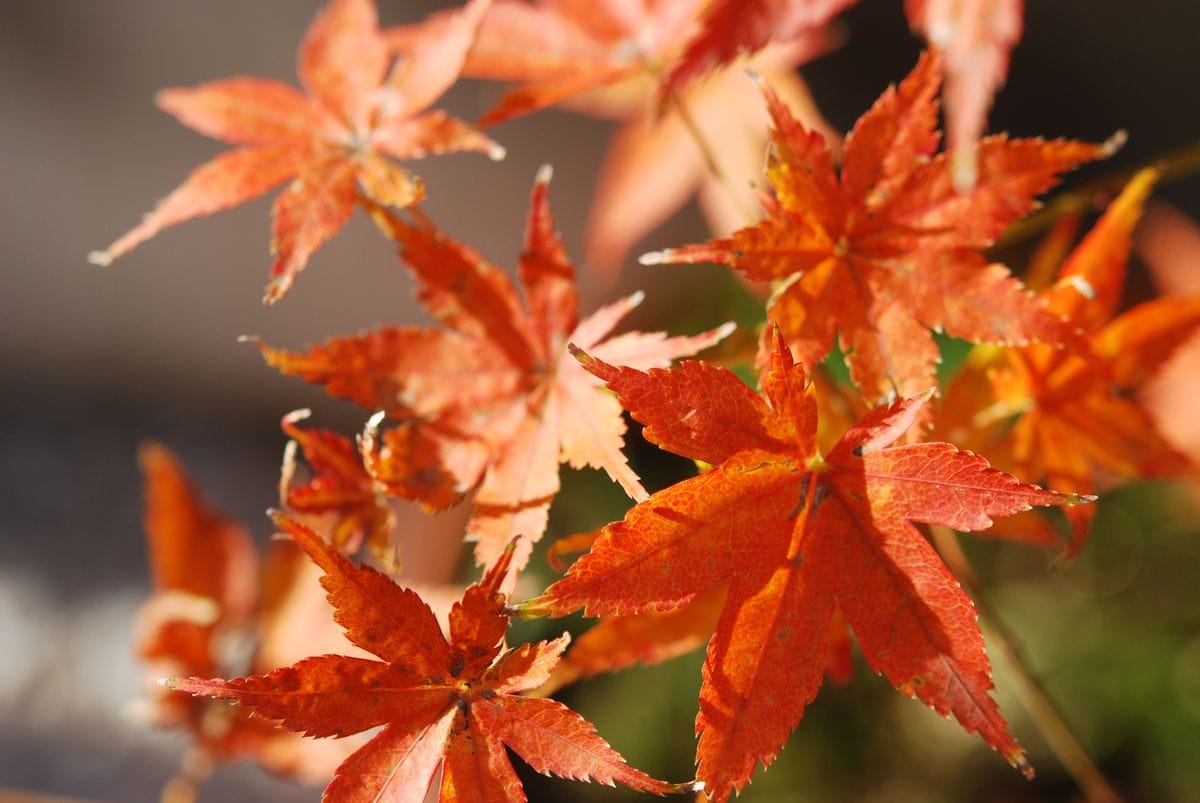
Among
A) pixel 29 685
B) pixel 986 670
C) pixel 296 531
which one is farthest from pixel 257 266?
pixel 986 670

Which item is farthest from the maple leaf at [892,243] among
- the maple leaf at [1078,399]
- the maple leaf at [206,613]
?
the maple leaf at [206,613]

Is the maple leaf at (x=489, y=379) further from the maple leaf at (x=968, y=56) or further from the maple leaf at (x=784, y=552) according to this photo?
the maple leaf at (x=968, y=56)

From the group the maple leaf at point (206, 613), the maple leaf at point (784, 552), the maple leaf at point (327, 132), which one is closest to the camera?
the maple leaf at point (784, 552)

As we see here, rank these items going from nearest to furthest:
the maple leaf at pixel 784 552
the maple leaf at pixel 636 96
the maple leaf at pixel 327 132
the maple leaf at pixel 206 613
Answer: the maple leaf at pixel 784 552, the maple leaf at pixel 327 132, the maple leaf at pixel 636 96, the maple leaf at pixel 206 613

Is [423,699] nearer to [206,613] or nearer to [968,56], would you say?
[968,56]

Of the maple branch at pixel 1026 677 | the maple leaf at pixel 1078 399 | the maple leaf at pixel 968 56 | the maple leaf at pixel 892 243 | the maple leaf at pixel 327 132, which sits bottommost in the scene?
the maple branch at pixel 1026 677

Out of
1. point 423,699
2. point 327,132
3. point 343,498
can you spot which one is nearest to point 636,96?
point 327,132

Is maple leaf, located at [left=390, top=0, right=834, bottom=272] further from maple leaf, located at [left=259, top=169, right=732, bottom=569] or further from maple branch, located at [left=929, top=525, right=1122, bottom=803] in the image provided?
maple branch, located at [left=929, top=525, right=1122, bottom=803]
